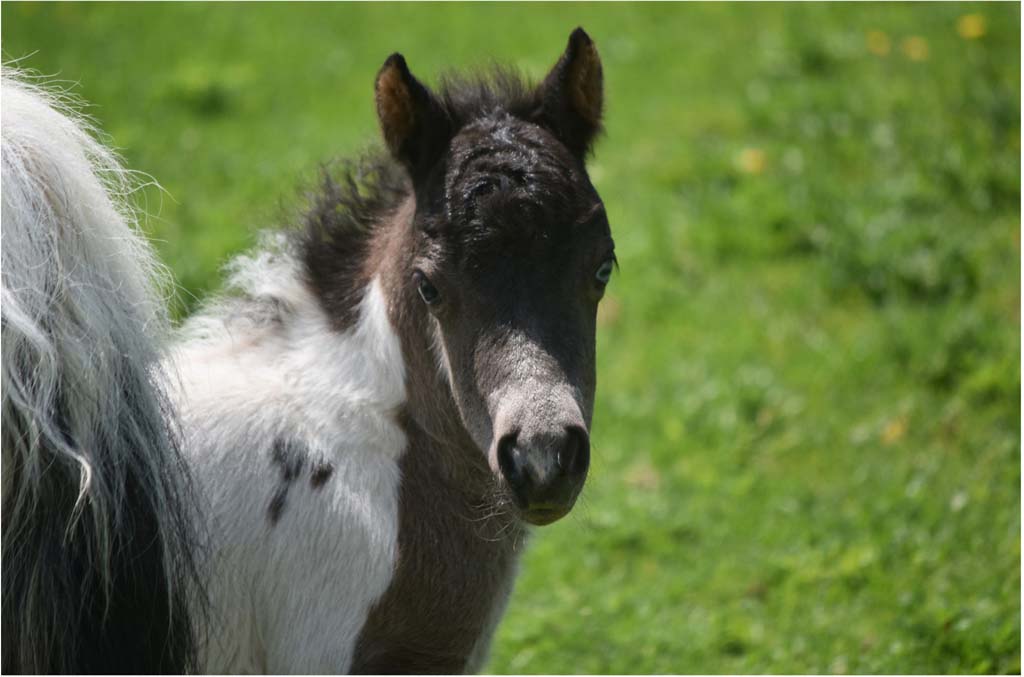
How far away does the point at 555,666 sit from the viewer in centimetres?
433

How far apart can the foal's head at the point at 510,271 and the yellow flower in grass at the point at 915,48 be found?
5.80 meters

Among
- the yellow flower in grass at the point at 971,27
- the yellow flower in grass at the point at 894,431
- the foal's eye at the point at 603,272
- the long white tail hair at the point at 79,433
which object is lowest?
the long white tail hair at the point at 79,433

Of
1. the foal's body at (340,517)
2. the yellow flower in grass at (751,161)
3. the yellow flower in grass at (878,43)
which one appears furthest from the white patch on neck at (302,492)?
the yellow flower in grass at (878,43)

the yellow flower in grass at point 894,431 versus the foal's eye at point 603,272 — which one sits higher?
the yellow flower in grass at point 894,431

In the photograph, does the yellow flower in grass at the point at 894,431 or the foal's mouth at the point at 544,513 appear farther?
the yellow flower in grass at the point at 894,431

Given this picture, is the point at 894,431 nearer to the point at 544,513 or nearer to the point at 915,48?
the point at 544,513

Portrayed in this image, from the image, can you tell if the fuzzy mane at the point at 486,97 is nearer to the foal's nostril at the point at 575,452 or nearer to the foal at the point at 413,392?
the foal at the point at 413,392

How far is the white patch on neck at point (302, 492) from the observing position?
3.04 m

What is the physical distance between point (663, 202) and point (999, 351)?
231 cm

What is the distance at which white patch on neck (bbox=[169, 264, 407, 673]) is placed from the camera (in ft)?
9.98

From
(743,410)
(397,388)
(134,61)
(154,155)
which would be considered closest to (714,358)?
(743,410)

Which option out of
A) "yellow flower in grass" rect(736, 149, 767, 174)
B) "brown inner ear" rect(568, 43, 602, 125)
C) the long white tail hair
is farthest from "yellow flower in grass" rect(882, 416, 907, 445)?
the long white tail hair

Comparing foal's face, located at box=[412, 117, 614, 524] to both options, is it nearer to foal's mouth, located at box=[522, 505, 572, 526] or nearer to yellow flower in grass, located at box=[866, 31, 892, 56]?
foal's mouth, located at box=[522, 505, 572, 526]

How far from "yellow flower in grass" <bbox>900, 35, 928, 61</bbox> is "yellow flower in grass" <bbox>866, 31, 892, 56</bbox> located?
11cm
